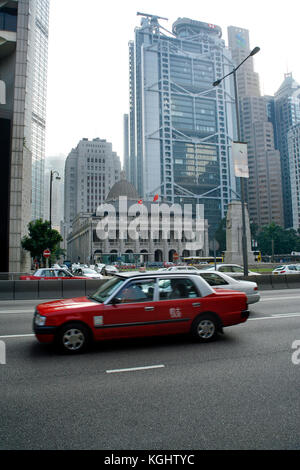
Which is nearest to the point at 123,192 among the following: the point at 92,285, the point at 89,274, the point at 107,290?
the point at 89,274

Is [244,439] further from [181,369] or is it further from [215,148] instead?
[215,148]

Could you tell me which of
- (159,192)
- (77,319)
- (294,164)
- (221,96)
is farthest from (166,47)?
(77,319)

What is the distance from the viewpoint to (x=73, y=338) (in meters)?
5.85

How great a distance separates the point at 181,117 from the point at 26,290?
510 feet

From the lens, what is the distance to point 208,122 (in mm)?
163250

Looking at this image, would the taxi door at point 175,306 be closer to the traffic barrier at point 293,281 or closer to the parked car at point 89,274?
the parked car at point 89,274

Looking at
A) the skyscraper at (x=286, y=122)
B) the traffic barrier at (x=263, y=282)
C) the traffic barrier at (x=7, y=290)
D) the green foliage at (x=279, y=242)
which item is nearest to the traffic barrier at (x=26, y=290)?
the traffic barrier at (x=7, y=290)

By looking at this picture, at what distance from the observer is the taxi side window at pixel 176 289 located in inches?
258

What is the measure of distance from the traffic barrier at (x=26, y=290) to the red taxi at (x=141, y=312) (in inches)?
427

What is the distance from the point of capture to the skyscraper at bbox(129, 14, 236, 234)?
14950cm

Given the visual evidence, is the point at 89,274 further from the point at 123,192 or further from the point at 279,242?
the point at 123,192

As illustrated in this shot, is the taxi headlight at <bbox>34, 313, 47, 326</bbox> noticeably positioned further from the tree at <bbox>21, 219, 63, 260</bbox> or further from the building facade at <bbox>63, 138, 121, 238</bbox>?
the building facade at <bbox>63, 138, 121, 238</bbox>
